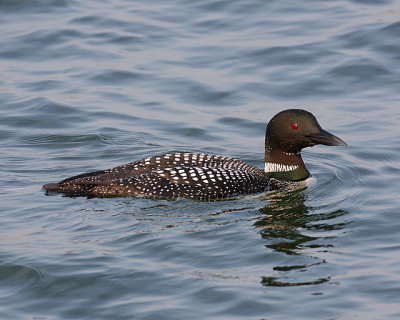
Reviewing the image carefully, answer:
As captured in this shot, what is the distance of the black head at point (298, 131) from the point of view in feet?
26.8

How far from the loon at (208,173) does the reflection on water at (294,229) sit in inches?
11.4

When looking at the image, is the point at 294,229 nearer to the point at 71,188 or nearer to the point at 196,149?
the point at 71,188

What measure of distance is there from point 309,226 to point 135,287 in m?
→ 1.83

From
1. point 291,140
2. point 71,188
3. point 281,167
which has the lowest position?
point 71,188

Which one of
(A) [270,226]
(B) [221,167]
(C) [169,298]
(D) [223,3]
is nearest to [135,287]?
(C) [169,298]

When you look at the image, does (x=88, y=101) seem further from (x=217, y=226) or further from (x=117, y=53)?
(x=217, y=226)

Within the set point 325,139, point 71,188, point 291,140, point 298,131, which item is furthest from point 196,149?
point 71,188

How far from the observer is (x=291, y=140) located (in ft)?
27.3

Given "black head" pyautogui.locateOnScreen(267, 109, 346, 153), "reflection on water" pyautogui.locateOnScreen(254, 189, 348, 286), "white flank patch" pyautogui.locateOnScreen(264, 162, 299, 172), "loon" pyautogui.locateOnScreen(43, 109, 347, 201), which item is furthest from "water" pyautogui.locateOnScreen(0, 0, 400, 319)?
"black head" pyautogui.locateOnScreen(267, 109, 346, 153)

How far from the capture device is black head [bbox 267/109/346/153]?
26.8 feet

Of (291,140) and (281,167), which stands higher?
(291,140)

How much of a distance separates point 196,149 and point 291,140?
4.98 ft

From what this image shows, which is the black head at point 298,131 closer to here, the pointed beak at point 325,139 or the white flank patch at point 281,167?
the pointed beak at point 325,139

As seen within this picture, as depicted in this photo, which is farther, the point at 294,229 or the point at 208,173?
the point at 208,173
